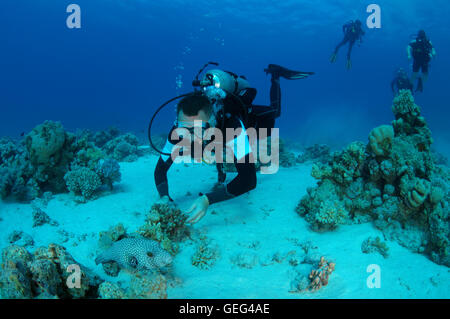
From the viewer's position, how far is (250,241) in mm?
4113

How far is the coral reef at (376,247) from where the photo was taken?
362cm

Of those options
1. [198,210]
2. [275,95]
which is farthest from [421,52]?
[198,210]

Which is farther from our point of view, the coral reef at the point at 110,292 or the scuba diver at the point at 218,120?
the scuba diver at the point at 218,120

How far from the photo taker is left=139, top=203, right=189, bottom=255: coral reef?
3.65 meters

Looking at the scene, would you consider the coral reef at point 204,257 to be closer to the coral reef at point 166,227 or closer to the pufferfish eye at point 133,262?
the coral reef at point 166,227

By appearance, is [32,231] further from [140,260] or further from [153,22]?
[153,22]

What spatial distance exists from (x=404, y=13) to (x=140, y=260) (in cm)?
4608

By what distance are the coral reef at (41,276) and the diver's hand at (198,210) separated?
1282 millimetres

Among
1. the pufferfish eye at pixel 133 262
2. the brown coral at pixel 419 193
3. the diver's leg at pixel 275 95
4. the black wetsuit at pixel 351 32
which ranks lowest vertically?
the pufferfish eye at pixel 133 262

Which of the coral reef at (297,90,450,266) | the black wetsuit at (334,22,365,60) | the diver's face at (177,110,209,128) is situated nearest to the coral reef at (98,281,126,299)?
the diver's face at (177,110,209,128)

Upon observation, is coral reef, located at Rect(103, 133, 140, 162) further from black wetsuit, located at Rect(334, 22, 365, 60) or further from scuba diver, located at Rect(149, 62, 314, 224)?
black wetsuit, located at Rect(334, 22, 365, 60)

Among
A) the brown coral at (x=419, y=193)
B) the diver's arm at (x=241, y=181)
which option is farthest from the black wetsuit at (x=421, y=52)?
the diver's arm at (x=241, y=181)

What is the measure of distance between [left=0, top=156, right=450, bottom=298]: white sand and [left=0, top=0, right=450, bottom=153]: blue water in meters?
19.6
